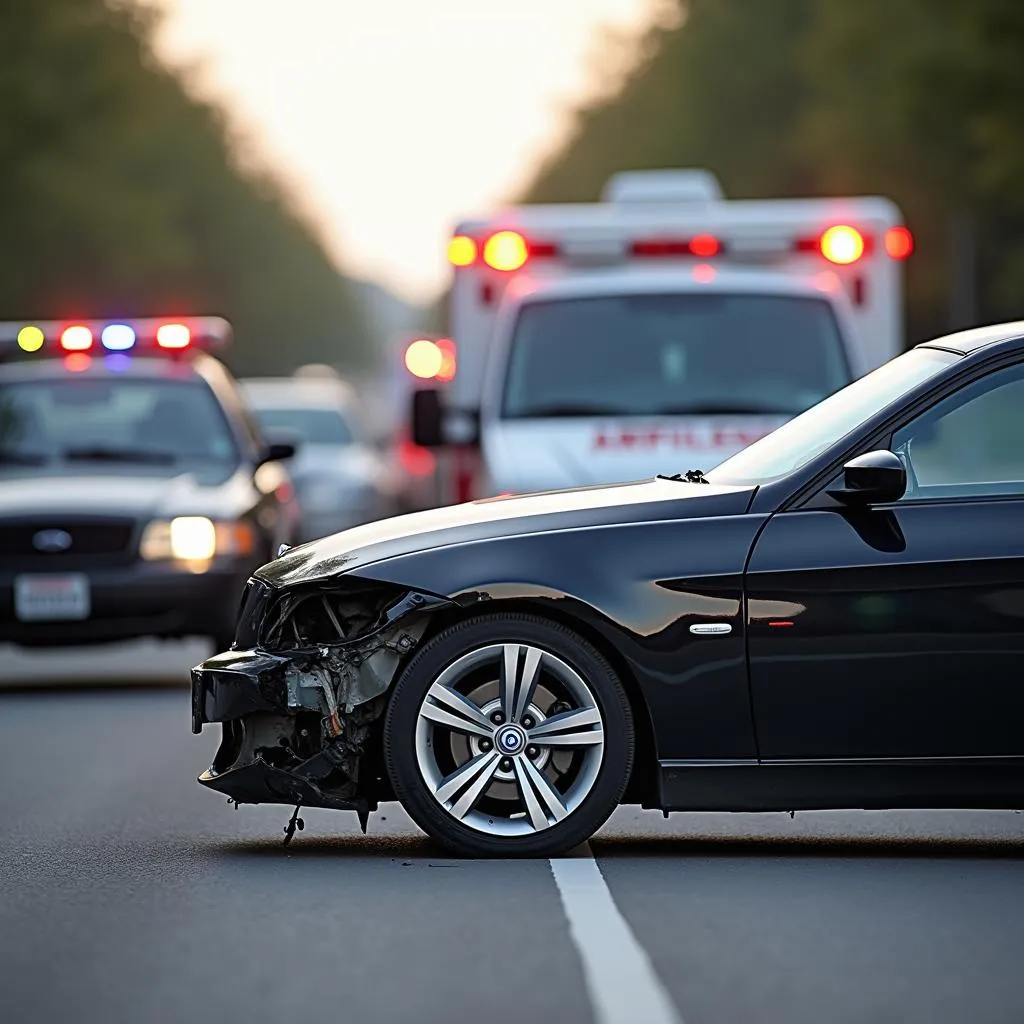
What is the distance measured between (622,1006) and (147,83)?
77.4m

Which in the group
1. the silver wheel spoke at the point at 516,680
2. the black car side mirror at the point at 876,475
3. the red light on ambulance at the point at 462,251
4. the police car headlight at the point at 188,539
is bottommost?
the silver wheel spoke at the point at 516,680

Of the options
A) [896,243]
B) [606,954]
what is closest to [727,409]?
[896,243]

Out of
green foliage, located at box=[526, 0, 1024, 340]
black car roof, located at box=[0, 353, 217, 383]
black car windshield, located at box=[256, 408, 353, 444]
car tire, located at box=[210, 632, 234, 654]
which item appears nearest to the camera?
car tire, located at box=[210, 632, 234, 654]

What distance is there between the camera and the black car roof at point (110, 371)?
632 inches

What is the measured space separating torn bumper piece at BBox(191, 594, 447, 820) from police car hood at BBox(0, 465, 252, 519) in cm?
633

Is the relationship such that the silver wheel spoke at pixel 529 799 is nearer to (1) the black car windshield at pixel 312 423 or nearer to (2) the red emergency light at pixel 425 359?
(1) the black car windshield at pixel 312 423

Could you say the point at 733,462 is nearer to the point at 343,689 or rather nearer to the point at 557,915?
the point at 343,689

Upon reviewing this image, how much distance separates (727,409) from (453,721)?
5632 mm

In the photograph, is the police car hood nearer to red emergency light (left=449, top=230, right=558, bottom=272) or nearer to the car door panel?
red emergency light (left=449, top=230, right=558, bottom=272)

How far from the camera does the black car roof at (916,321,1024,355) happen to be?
845 cm

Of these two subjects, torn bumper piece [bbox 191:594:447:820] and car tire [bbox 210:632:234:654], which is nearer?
torn bumper piece [bbox 191:594:447:820]

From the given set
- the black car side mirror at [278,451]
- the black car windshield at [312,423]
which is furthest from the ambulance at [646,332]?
the black car windshield at [312,423]

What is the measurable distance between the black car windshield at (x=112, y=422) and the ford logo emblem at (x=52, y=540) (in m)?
1.20

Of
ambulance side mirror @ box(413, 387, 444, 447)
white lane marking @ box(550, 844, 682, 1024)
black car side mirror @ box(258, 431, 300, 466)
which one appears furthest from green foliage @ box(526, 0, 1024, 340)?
white lane marking @ box(550, 844, 682, 1024)
